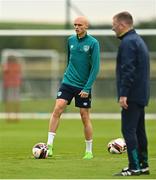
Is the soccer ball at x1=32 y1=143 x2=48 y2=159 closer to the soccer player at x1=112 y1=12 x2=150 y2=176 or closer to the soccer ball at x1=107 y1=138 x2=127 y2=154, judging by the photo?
the soccer ball at x1=107 y1=138 x2=127 y2=154

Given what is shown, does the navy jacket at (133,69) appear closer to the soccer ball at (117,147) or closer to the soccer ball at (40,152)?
the soccer ball at (40,152)

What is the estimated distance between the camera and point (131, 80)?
10.5m

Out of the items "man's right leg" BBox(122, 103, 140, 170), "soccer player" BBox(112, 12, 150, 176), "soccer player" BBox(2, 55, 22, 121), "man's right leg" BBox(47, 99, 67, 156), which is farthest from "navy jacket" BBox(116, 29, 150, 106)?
"soccer player" BBox(2, 55, 22, 121)

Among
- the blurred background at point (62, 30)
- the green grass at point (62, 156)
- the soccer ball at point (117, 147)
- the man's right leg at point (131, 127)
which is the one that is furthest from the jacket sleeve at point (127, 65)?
the blurred background at point (62, 30)

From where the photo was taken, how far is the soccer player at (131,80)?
10.5 metres

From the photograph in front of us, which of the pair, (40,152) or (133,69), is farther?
(40,152)

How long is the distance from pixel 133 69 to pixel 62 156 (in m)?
3.26

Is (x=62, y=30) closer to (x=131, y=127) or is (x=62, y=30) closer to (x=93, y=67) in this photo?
(x=93, y=67)

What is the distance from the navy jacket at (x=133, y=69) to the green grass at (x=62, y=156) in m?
1.08

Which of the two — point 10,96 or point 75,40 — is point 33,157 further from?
point 10,96

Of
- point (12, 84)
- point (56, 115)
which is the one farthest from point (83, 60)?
point (12, 84)

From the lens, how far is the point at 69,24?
26.4 meters

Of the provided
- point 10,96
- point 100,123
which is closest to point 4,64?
point 10,96

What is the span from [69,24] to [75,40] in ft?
43.6
